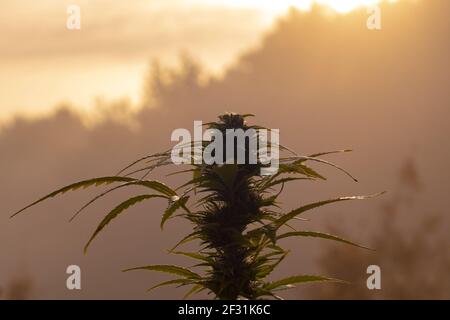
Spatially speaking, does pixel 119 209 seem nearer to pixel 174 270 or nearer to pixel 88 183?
pixel 88 183

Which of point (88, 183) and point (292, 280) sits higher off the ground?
point (88, 183)

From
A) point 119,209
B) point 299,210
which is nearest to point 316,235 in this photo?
point 299,210

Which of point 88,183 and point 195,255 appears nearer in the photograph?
point 88,183

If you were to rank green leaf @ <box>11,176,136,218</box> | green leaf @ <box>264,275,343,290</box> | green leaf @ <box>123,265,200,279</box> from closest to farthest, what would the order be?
green leaf @ <box>11,176,136,218</box> < green leaf @ <box>264,275,343,290</box> < green leaf @ <box>123,265,200,279</box>

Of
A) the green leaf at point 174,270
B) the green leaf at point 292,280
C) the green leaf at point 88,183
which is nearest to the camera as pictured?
the green leaf at point 88,183

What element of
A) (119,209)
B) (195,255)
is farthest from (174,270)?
(119,209)

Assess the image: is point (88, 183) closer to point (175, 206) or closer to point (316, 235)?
point (175, 206)

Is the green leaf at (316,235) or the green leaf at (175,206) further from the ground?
the green leaf at (175,206)

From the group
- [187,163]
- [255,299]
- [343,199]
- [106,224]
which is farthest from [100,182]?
[343,199]

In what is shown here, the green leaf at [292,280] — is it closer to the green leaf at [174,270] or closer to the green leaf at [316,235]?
the green leaf at [316,235]

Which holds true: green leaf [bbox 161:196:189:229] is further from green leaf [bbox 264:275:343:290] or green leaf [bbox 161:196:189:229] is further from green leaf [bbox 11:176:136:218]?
green leaf [bbox 264:275:343:290]

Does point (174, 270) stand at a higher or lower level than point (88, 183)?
lower

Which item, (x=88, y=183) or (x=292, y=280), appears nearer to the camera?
(x=88, y=183)

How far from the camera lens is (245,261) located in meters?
5.11
